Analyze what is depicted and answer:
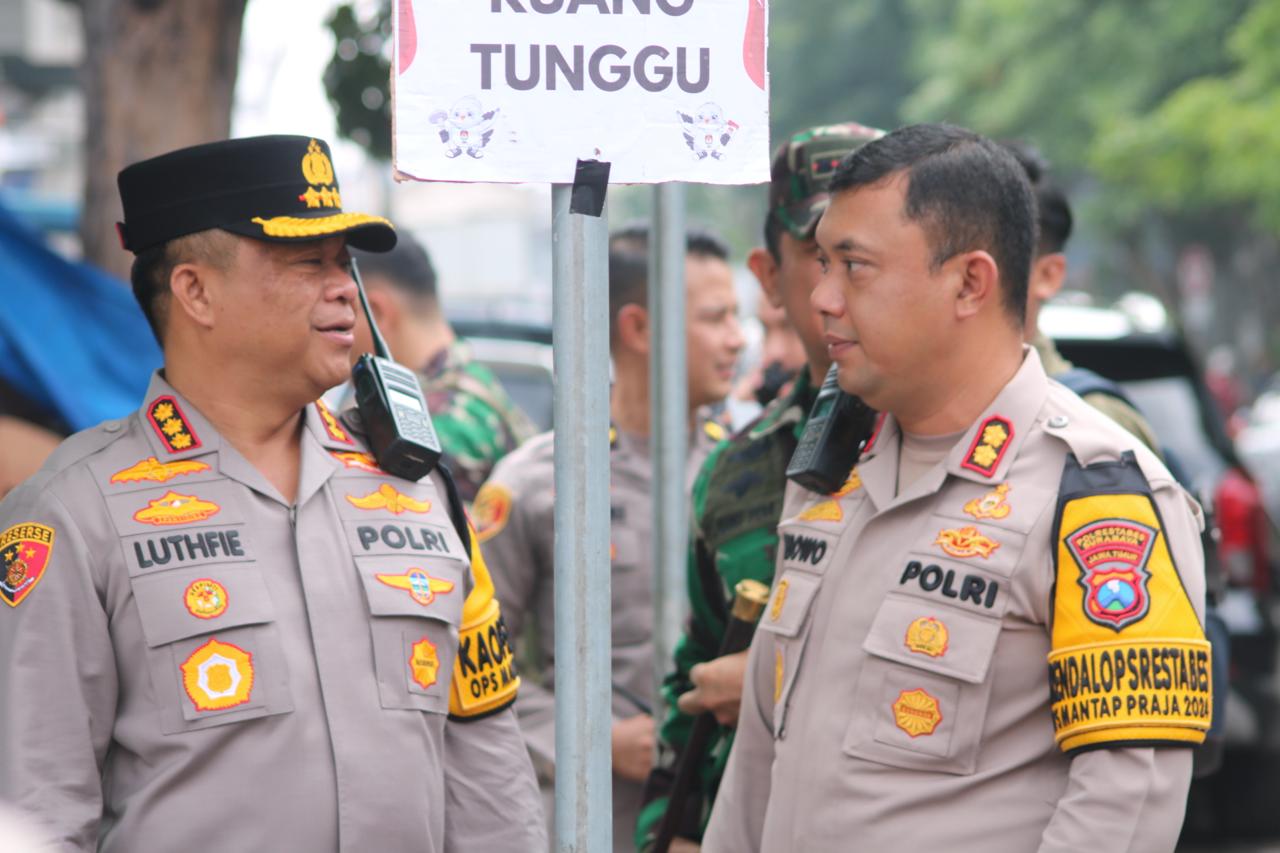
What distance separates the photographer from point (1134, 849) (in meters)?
2.18

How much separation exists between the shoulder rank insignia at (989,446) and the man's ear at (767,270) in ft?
3.21

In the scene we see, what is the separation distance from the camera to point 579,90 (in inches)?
89.8

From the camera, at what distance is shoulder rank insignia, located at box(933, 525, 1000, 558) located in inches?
91.7

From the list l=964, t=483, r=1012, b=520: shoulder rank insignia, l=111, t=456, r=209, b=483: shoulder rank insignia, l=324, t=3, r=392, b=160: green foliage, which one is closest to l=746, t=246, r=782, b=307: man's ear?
l=964, t=483, r=1012, b=520: shoulder rank insignia

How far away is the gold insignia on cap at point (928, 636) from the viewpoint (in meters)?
2.32

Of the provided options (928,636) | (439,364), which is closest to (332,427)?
(928,636)

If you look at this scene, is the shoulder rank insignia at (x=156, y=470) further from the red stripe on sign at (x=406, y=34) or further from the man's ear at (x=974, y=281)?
the man's ear at (x=974, y=281)

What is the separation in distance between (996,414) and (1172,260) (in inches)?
1308

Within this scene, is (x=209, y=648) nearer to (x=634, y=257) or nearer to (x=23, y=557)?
(x=23, y=557)

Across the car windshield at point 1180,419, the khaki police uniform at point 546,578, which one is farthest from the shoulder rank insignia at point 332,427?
the car windshield at point 1180,419

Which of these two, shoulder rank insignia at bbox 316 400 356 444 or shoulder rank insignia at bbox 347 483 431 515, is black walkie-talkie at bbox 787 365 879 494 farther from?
shoulder rank insignia at bbox 316 400 356 444

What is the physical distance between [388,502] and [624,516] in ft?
5.81

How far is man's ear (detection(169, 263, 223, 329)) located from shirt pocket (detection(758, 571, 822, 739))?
98cm

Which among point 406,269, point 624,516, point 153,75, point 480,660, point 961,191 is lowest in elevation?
point 624,516
